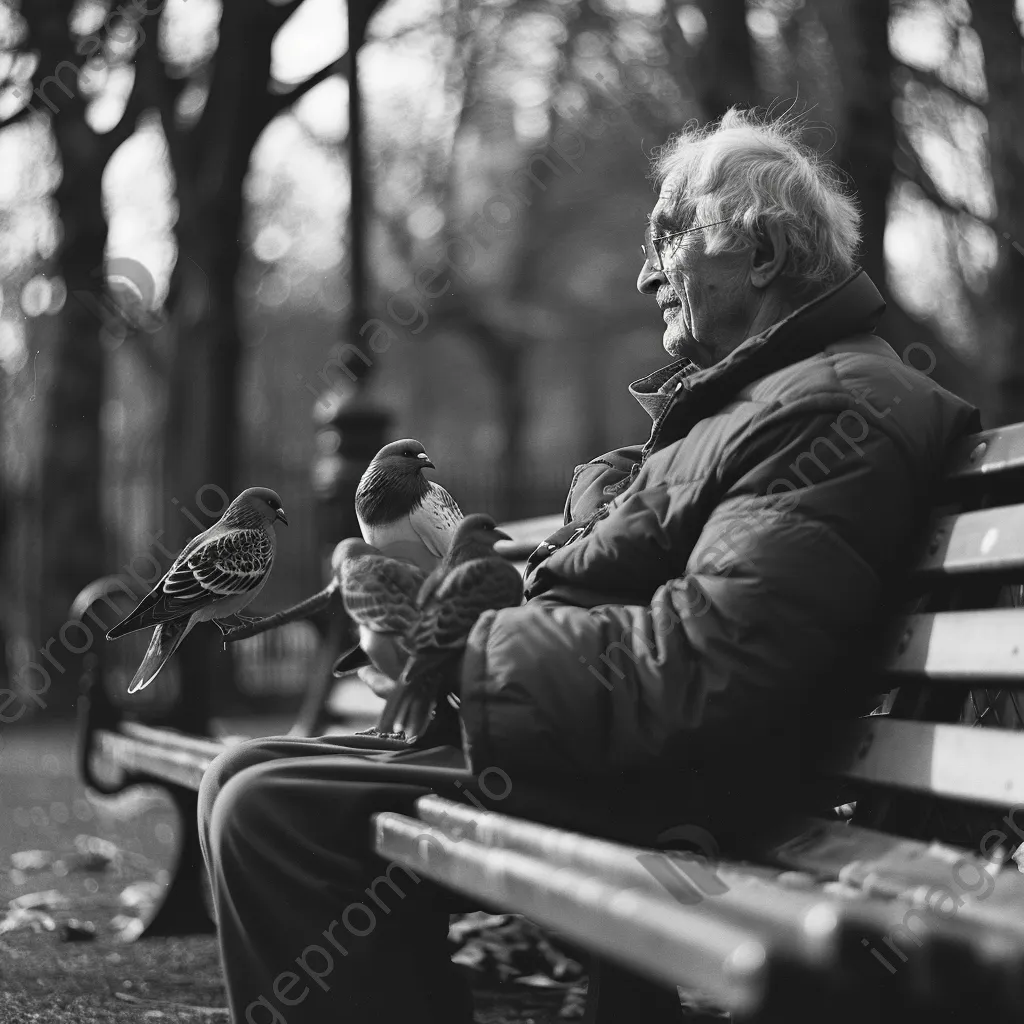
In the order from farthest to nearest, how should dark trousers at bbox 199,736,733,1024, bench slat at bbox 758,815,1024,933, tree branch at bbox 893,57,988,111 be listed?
tree branch at bbox 893,57,988,111
dark trousers at bbox 199,736,733,1024
bench slat at bbox 758,815,1024,933

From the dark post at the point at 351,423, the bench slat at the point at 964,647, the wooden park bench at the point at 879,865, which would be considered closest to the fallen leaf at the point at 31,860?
the dark post at the point at 351,423

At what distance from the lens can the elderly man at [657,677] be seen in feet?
7.38

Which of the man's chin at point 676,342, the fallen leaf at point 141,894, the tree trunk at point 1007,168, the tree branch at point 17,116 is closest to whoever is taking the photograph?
the man's chin at point 676,342

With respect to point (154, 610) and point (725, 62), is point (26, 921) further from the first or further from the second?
point (725, 62)

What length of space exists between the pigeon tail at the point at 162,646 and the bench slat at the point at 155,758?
0.49 m

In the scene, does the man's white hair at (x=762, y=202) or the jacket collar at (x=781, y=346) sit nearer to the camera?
the jacket collar at (x=781, y=346)

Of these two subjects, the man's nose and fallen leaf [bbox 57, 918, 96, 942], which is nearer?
the man's nose

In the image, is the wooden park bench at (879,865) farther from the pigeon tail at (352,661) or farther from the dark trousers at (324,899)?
the pigeon tail at (352,661)

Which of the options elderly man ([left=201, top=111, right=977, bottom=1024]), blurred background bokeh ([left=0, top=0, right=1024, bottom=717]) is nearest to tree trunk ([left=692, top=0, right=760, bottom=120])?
blurred background bokeh ([left=0, top=0, right=1024, bottom=717])

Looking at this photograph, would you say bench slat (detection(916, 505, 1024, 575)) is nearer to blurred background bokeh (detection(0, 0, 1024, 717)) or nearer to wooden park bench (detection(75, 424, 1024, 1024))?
wooden park bench (detection(75, 424, 1024, 1024))

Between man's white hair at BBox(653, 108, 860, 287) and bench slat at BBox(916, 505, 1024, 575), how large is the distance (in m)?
0.61

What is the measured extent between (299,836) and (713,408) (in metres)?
0.96

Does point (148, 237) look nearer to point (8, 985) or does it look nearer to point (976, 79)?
point (976, 79)

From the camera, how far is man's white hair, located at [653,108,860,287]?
285 cm
